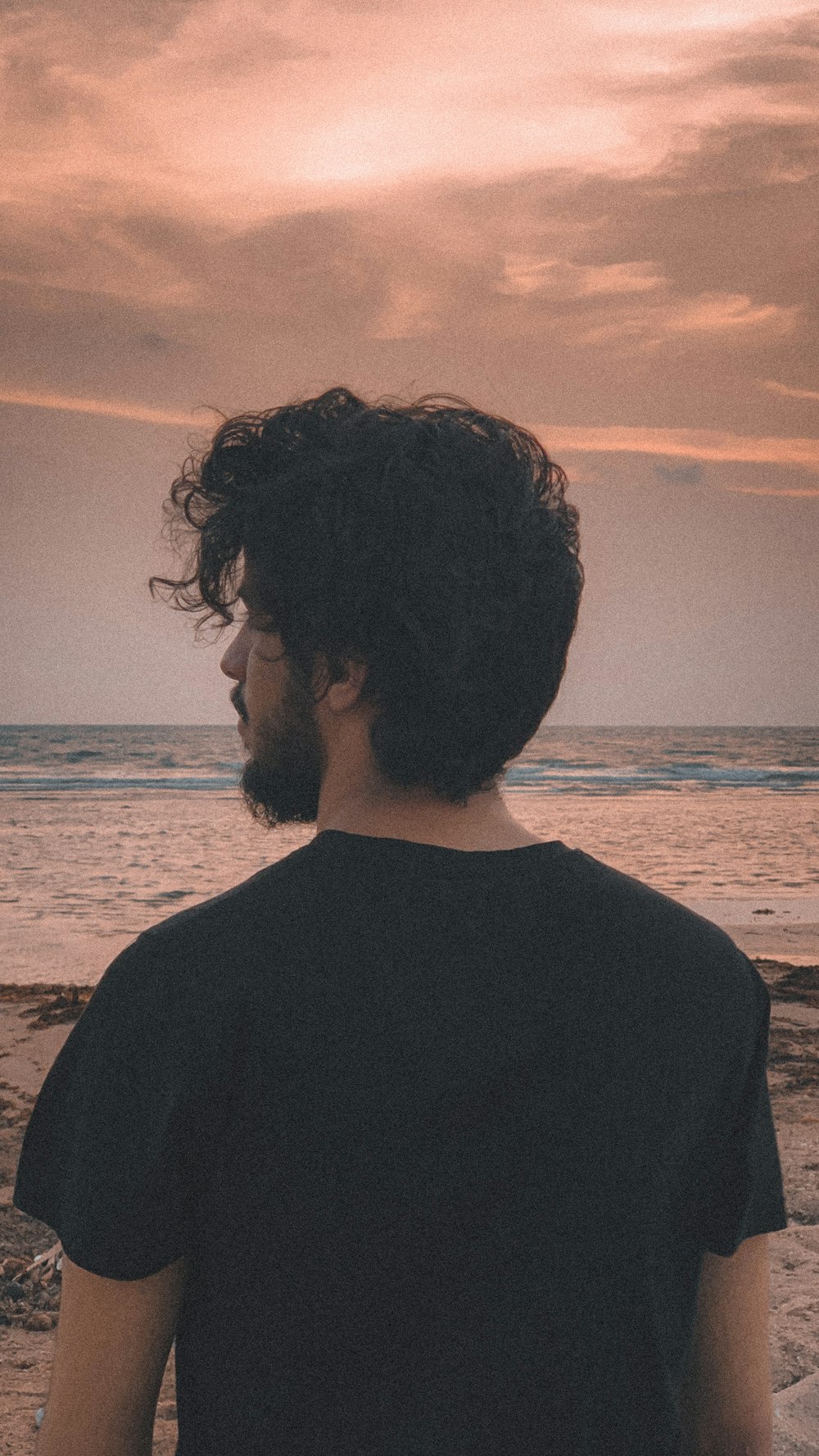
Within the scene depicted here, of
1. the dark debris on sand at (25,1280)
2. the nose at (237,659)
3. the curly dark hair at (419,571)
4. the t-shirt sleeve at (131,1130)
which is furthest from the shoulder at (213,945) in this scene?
the dark debris on sand at (25,1280)

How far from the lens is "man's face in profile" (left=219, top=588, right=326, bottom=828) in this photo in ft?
3.81

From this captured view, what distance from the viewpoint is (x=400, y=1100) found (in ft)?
3.13

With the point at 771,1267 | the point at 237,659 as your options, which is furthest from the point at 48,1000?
the point at 237,659

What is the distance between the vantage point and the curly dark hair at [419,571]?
3.68ft

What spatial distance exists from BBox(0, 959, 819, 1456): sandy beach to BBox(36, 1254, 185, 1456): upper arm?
211 centimetres

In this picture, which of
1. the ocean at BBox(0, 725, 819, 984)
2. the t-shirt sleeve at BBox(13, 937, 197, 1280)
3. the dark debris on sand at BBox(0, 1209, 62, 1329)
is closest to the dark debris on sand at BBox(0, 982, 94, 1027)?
the ocean at BBox(0, 725, 819, 984)

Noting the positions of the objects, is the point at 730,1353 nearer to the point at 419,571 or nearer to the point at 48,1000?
the point at 419,571

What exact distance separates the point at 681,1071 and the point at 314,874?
0.40 m

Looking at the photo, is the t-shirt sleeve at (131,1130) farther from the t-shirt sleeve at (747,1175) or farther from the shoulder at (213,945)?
the t-shirt sleeve at (747,1175)

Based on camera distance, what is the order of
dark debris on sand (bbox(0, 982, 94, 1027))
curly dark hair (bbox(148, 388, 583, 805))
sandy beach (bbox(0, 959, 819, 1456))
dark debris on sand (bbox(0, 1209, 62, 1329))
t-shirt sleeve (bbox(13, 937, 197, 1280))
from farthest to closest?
dark debris on sand (bbox(0, 982, 94, 1027)), dark debris on sand (bbox(0, 1209, 62, 1329)), sandy beach (bbox(0, 959, 819, 1456)), curly dark hair (bbox(148, 388, 583, 805)), t-shirt sleeve (bbox(13, 937, 197, 1280))

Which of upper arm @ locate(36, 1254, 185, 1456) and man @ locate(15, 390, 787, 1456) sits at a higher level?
man @ locate(15, 390, 787, 1456)

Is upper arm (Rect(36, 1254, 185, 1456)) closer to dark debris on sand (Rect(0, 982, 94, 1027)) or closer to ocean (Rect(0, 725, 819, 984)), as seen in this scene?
ocean (Rect(0, 725, 819, 984))

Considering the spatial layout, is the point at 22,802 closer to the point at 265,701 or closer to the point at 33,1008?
the point at 33,1008

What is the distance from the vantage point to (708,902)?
10953mm
